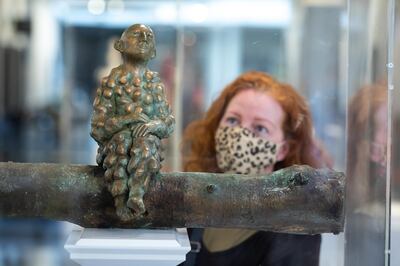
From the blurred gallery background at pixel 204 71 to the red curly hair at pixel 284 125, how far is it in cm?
13

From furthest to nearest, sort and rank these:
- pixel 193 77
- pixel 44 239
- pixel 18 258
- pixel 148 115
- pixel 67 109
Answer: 1. pixel 67 109
2. pixel 193 77
3. pixel 44 239
4. pixel 18 258
5. pixel 148 115

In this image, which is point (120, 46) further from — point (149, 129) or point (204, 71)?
point (204, 71)

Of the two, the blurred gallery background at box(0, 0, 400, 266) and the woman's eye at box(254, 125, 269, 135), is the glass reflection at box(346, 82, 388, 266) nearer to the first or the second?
the blurred gallery background at box(0, 0, 400, 266)

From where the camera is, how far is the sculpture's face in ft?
2.83

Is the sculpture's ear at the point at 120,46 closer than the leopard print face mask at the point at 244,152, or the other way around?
the sculpture's ear at the point at 120,46

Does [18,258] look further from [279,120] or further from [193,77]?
[279,120]

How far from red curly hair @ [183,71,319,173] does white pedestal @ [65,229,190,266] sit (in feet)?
1.09

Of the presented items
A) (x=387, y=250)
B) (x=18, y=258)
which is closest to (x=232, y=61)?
(x=18, y=258)

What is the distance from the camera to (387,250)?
98cm

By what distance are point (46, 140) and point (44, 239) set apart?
4.51 ft

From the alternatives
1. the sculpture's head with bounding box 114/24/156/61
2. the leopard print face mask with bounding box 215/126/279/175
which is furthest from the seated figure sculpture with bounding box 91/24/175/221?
the leopard print face mask with bounding box 215/126/279/175

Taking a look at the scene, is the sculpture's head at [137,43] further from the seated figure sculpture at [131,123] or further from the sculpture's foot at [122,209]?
the sculpture's foot at [122,209]

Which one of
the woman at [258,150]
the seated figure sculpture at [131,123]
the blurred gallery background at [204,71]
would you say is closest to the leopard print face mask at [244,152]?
the woman at [258,150]

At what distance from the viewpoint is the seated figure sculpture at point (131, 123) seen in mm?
827
